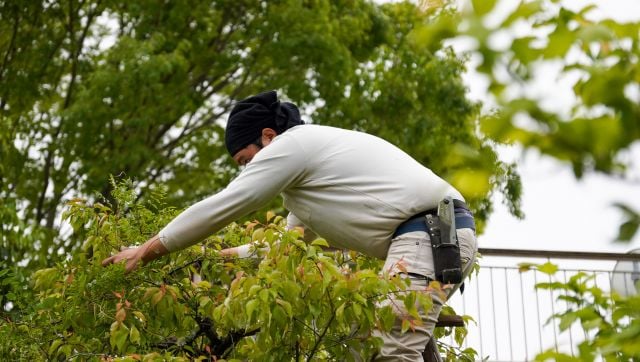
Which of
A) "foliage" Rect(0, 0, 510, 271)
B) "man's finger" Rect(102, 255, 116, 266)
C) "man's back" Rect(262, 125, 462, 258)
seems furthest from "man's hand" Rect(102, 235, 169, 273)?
"foliage" Rect(0, 0, 510, 271)

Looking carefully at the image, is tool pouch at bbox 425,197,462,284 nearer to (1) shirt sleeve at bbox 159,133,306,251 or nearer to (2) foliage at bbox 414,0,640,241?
(1) shirt sleeve at bbox 159,133,306,251

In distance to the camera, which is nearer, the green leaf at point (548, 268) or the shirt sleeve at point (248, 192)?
the green leaf at point (548, 268)

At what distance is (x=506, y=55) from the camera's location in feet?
3.84

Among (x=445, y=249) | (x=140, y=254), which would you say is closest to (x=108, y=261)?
(x=140, y=254)

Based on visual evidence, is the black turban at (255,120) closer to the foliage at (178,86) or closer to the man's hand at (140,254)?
the man's hand at (140,254)

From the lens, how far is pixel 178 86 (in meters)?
13.1

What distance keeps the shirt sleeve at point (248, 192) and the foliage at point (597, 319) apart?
157 cm

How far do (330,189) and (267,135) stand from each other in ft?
1.48

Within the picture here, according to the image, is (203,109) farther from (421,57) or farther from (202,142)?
(421,57)

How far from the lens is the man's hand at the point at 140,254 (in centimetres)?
352

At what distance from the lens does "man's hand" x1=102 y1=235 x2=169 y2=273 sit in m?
3.52

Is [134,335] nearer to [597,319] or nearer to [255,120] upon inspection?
[255,120]

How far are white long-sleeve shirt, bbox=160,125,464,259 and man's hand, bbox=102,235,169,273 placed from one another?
0.14 feet

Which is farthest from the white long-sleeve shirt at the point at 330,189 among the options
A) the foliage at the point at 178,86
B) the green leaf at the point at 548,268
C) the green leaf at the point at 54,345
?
the foliage at the point at 178,86
